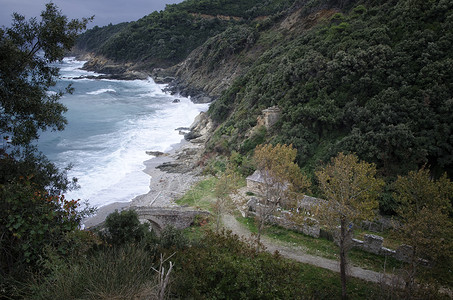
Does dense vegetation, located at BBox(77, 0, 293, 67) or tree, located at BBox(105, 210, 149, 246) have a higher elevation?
dense vegetation, located at BBox(77, 0, 293, 67)

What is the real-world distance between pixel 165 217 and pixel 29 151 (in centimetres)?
1053

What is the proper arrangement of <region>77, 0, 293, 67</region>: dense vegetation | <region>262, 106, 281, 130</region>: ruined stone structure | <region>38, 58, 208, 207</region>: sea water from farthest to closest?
<region>77, 0, 293, 67</region>: dense vegetation, <region>262, 106, 281, 130</region>: ruined stone structure, <region>38, 58, 208, 207</region>: sea water

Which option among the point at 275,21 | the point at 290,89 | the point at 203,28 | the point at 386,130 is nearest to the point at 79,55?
the point at 203,28

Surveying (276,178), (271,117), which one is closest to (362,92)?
(271,117)

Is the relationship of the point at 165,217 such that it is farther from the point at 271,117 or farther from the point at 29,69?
the point at 271,117

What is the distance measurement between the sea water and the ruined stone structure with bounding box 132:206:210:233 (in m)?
7.03

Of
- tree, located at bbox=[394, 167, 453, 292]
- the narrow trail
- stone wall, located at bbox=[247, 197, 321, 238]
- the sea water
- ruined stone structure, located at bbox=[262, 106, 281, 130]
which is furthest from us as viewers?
ruined stone structure, located at bbox=[262, 106, 281, 130]

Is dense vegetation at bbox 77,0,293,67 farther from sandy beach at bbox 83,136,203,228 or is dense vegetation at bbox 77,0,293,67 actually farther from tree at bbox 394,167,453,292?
tree at bbox 394,167,453,292

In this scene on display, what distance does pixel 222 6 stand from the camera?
10338 cm

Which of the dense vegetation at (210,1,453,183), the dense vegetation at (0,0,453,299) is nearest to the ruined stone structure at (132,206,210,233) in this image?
the dense vegetation at (0,0,453,299)

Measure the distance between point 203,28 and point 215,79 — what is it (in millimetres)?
41638

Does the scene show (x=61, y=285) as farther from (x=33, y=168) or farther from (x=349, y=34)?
(x=349, y=34)

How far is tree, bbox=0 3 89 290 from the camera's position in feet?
23.6

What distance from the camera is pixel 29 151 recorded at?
9852mm
